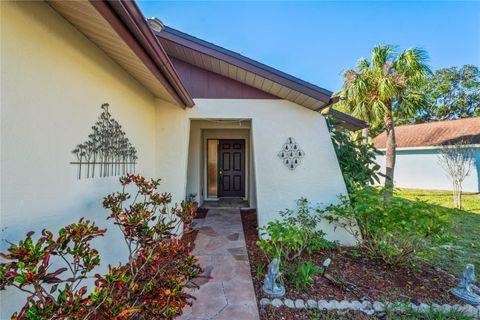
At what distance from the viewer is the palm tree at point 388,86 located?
7348 mm

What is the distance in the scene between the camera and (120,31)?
2100 mm

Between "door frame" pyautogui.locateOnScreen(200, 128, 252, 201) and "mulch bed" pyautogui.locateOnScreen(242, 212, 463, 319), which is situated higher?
"door frame" pyautogui.locateOnScreen(200, 128, 252, 201)

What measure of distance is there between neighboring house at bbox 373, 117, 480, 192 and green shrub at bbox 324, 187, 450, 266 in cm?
1113

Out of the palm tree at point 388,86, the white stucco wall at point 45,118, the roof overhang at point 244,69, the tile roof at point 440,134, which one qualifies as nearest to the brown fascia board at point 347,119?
the roof overhang at point 244,69

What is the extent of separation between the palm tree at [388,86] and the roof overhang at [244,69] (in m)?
4.04

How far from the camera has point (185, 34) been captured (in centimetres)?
454

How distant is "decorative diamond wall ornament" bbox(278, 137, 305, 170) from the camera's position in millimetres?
4953

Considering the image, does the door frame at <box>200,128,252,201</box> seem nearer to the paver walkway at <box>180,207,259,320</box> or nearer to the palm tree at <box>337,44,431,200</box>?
the paver walkway at <box>180,207,259,320</box>

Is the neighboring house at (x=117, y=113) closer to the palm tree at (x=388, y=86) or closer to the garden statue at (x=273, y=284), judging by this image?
the garden statue at (x=273, y=284)

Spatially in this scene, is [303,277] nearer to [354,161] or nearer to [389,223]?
[389,223]

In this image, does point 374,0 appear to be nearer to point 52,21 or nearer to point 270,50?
point 270,50

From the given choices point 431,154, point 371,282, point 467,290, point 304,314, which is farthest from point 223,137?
point 431,154

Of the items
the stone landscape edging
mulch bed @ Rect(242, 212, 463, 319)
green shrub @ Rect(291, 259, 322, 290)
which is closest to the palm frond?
mulch bed @ Rect(242, 212, 463, 319)

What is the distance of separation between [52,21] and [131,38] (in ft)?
2.25
